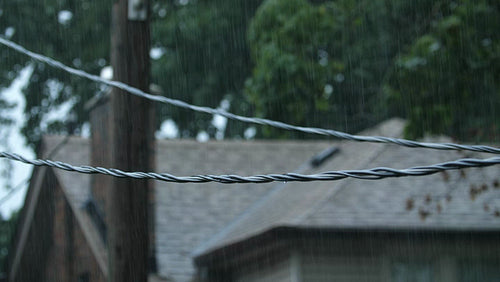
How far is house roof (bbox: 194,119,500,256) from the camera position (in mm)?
11961

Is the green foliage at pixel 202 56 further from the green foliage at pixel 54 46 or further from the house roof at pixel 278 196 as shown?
the house roof at pixel 278 196

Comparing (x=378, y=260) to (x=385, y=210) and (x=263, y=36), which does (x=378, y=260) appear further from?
(x=263, y=36)

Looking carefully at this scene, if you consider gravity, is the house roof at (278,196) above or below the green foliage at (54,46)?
below

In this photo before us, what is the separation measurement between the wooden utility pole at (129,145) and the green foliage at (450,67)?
4.93 metres

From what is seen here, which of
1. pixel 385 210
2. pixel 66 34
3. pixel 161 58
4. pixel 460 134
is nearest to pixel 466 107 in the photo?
pixel 460 134

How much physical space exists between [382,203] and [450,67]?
2770 mm

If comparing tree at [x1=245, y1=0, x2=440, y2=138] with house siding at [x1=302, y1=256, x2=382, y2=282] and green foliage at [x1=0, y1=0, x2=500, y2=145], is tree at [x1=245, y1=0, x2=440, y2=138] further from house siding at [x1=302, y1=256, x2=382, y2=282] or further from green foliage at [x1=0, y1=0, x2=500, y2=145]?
house siding at [x1=302, y1=256, x2=382, y2=282]

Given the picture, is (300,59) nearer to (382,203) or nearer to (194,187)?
(382,203)

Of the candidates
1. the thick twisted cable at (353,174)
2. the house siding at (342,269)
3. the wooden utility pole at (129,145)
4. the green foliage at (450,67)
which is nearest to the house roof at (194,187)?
the house siding at (342,269)

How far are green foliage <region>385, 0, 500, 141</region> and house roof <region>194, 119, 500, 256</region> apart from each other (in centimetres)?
78

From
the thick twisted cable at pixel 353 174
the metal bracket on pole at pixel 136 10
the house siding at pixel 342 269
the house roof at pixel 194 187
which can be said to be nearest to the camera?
the thick twisted cable at pixel 353 174

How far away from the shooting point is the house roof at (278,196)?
40.0 ft

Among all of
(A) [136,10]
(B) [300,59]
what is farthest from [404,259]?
(A) [136,10]

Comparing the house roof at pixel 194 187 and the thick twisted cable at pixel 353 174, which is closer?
the thick twisted cable at pixel 353 174
